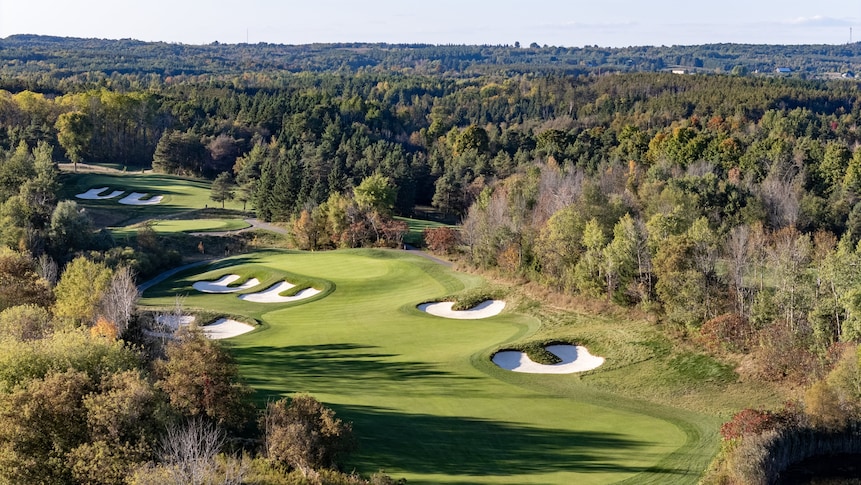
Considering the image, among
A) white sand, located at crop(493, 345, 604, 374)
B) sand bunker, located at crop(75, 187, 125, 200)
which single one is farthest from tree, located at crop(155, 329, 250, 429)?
sand bunker, located at crop(75, 187, 125, 200)

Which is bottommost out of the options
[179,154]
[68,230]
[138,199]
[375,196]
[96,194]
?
[138,199]

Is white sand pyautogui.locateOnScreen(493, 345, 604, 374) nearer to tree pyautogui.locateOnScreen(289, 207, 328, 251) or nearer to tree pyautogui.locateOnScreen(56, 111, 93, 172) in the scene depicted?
tree pyautogui.locateOnScreen(289, 207, 328, 251)

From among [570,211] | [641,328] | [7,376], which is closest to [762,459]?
[641,328]

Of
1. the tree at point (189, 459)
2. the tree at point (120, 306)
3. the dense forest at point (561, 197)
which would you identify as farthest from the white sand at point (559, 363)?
the tree at point (189, 459)

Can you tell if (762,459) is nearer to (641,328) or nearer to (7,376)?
(641,328)

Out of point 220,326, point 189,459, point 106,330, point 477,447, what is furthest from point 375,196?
point 189,459

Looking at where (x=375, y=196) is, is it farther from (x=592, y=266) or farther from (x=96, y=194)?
(x=96, y=194)

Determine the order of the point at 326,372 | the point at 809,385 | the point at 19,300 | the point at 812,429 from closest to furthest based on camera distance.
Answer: the point at 812,429 < the point at 809,385 < the point at 326,372 < the point at 19,300
